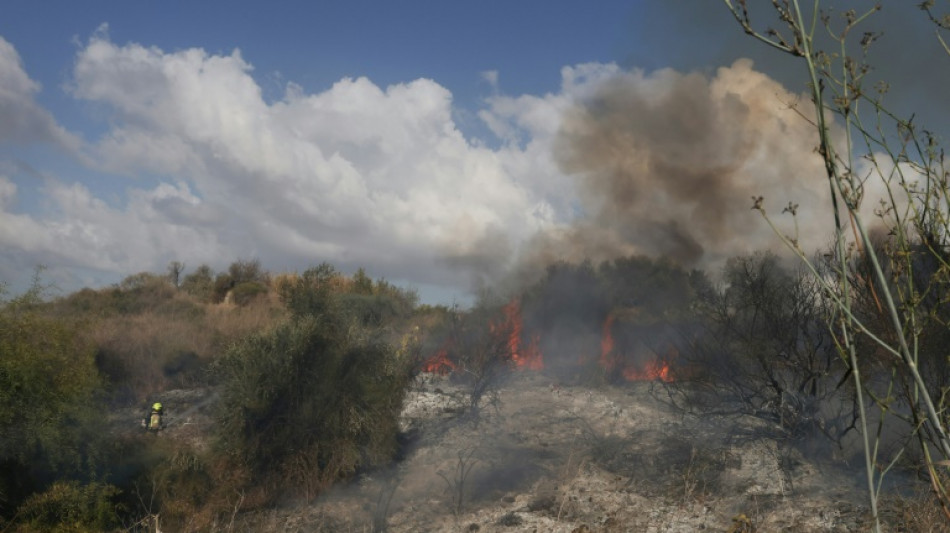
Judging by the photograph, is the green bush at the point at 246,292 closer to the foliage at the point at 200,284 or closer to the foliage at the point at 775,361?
the foliage at the point at 200,284

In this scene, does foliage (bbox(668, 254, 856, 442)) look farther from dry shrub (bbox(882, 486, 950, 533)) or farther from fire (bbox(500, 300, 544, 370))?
fire (bbox(500, 300, 544, 370))

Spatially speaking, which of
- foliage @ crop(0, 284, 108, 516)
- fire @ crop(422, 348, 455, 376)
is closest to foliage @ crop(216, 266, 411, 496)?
foliage @ crop(0, 284, 108, 516)

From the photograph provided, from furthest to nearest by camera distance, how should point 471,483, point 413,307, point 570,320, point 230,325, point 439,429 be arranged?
point 413,307 → point 230,325 → point 570,320 → point 439,429 → point 471,483

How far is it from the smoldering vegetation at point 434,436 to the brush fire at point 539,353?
2.45 feet

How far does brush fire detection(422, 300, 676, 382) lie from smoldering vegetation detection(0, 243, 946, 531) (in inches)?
29.4

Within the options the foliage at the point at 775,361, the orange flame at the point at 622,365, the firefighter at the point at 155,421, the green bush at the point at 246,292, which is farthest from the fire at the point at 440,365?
the green bush at the point at 246,292

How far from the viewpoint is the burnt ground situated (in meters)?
11.3

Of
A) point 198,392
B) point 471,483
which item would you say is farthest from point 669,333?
point 198,392

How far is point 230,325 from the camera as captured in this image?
102 feet

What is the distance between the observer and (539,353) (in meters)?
24.8

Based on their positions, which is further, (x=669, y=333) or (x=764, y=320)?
(x=669, y=333)

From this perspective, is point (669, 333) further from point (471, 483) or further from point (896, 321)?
point (896, 321)

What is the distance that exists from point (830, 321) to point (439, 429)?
1657 centimetres

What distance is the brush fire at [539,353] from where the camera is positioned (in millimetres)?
22125
